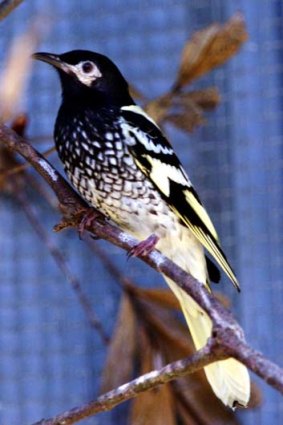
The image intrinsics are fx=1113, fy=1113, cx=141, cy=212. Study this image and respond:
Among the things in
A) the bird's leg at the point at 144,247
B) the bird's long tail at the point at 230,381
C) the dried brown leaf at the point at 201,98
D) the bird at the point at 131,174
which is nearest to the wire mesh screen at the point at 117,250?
the dried brown leaf at the point at 201,98

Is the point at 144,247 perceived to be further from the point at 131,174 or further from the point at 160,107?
the point at 160,107

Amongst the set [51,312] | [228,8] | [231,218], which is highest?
[228,8]

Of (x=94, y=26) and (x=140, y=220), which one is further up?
(x=94, y=26)

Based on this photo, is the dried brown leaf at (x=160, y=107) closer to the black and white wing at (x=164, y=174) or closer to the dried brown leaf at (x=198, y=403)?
the black and white wing at (x=164, y=174)

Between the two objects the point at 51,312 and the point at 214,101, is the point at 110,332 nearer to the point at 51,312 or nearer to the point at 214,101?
the point at 51,312

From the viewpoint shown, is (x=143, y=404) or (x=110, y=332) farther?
(x=110, y=332)

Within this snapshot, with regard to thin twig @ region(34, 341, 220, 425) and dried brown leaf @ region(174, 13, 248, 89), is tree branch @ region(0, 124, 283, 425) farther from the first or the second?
dried brown leaf @ region(174, 13, 248, 89)

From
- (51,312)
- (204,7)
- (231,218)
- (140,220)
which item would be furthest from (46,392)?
(204,7)
